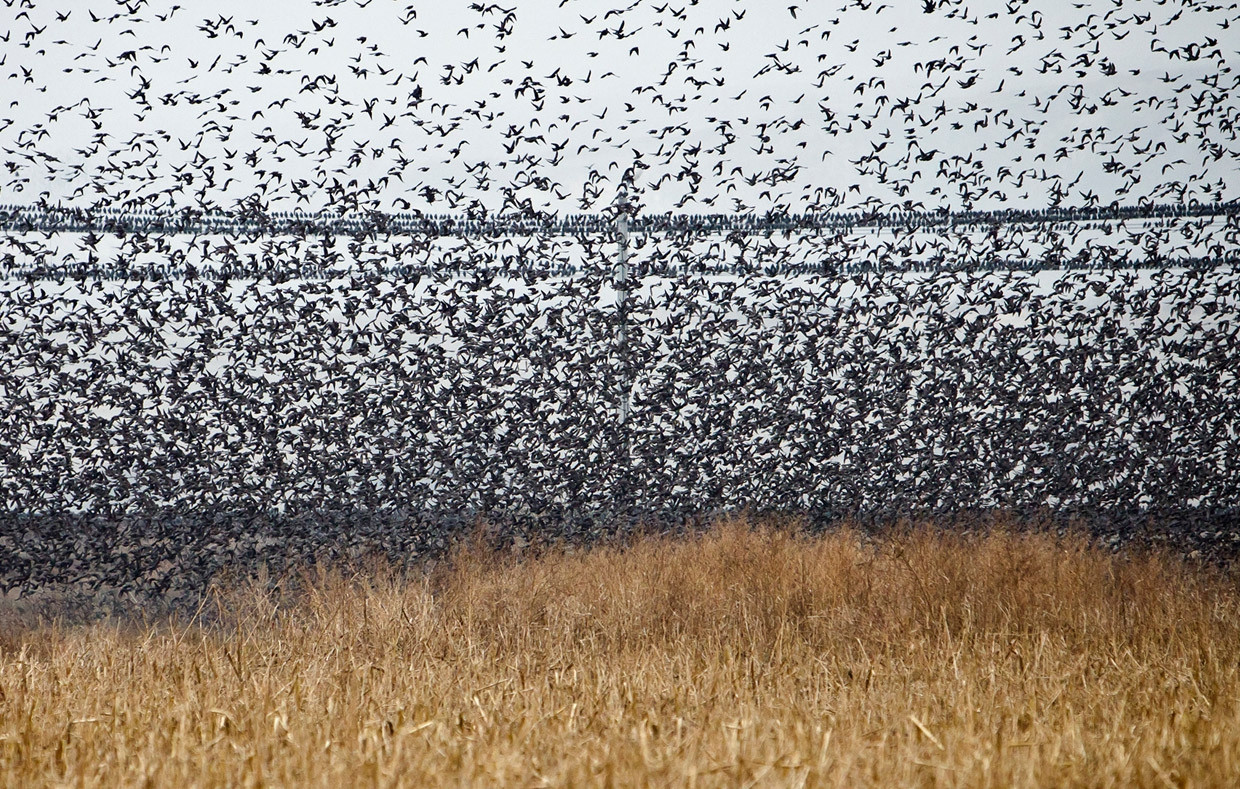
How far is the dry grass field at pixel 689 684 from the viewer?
2.13m

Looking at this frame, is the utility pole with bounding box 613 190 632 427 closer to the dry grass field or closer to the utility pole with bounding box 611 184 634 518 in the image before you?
the utility pole with bounding box 611 184 634 518

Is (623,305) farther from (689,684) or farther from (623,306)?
(689,684)

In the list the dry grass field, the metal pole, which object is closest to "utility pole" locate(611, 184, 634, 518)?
the metal pole

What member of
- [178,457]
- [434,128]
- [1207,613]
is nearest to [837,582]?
[1207,613]

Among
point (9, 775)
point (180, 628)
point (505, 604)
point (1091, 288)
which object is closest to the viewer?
point (9, 775)

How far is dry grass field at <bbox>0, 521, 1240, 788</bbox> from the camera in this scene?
213 cm

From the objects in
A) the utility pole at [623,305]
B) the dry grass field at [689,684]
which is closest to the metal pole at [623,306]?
the utility pole at [623,305]

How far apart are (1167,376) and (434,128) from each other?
4.49 metres

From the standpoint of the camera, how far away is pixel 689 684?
2.87 meters

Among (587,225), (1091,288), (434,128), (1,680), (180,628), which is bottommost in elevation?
(180,628)

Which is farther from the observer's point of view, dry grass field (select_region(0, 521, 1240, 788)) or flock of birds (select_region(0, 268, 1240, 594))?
flock of birds (select_region(0, 268, 1240, 594))

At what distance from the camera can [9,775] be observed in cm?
216

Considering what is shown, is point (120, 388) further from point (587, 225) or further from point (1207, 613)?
point (1207, 613)

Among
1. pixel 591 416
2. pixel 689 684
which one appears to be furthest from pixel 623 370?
pixel 689 684
